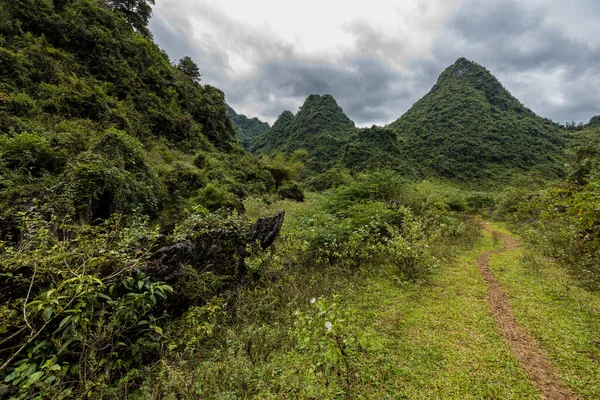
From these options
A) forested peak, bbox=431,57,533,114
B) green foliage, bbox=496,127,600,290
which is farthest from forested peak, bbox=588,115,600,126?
green foliage, bbox=496,127,600,290

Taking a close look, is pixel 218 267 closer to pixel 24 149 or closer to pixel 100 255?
pixel 100 255

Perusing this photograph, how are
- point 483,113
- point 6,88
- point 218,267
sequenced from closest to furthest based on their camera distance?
point 218,267 < point 6,88 < point 483,113

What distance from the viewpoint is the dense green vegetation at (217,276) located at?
3.07 metres

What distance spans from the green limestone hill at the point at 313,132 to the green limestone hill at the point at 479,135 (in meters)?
16.6

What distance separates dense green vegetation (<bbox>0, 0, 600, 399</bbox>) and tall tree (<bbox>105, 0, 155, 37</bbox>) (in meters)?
12.1

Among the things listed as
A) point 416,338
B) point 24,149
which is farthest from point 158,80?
point 416,338

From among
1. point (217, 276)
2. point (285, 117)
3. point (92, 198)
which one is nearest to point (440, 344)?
point (217, 276)

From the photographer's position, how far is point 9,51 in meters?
11.4

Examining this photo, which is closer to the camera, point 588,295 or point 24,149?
point 588,295

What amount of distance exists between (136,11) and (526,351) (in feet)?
135

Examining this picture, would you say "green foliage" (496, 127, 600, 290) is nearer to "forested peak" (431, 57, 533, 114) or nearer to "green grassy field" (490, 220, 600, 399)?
"green grassy field" (490, 220, 600, 399)

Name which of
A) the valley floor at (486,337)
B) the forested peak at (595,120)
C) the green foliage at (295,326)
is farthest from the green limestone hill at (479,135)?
the green foliage at (295,326)

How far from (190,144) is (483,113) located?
232 feet

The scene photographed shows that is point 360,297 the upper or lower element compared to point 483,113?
lower
